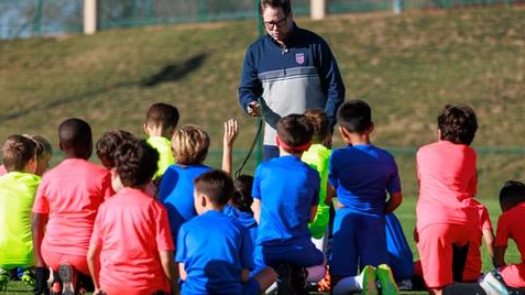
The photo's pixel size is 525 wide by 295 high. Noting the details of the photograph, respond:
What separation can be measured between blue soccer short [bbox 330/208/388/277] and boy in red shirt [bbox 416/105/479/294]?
0.87ft

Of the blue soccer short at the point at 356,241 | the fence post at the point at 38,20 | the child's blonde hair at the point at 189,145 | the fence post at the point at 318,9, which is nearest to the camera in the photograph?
the child's blonde hair at the point at 189,145

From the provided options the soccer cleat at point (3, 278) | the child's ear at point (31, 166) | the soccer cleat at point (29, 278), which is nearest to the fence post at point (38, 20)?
the child's ear at point (31, 166)

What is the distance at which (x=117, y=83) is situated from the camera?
30859mm

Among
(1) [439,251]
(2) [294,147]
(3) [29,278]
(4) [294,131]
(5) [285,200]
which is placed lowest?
(3) [29,278]

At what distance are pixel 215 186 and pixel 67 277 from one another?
46.5 inches

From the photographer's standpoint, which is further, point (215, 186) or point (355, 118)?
point (355, 118)

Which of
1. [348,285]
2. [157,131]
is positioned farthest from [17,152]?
[348,285]

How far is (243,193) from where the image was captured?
7.68 m

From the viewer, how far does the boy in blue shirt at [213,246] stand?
6348 mm

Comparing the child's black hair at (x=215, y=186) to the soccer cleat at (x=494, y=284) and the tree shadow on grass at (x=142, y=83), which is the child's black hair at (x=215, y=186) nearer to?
the soccer cleat at (x=494, y=284)

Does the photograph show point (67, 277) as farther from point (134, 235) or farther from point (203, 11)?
point (203, 11)

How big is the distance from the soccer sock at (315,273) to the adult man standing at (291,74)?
139 cm

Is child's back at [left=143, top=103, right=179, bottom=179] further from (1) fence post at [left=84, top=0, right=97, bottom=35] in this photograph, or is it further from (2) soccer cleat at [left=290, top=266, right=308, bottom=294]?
(1) fence post at [left=84, top=0, right=97, bottom=35]

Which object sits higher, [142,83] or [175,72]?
[175,72]
